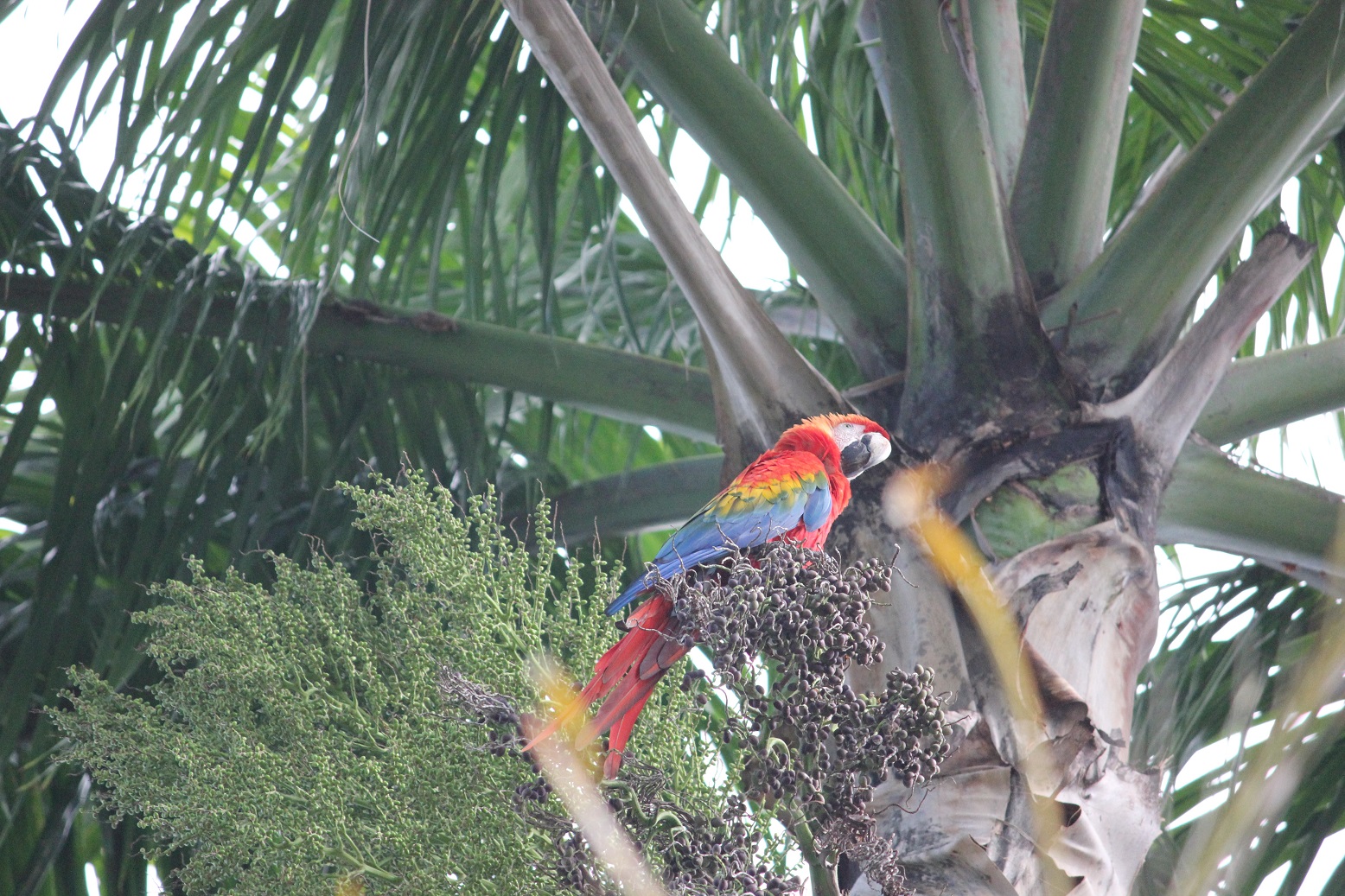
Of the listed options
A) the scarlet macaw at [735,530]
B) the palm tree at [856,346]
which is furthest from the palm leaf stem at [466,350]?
the scarlet macaw at [735,530]

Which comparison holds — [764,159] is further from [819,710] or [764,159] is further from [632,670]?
[819,710]

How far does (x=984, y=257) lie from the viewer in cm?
165

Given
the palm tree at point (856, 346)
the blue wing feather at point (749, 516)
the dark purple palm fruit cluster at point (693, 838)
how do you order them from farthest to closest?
the palm tree at point (856, 346) → the blue wing feather at point (749, 516) → the dark purple palm fruit cluster at point (693, 838)

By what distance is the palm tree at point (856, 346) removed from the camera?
4.97 ft

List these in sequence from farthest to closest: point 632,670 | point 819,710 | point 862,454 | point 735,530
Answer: point 862,454 → point 735,530 → point 632,670 → point 819,710

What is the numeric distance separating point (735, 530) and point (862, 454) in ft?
0.81

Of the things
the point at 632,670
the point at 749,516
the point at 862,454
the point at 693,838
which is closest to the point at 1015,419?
the point at 862,454

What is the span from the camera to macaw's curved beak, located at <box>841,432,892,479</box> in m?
1.54

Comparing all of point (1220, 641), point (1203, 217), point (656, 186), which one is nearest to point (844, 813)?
point (656, 186)

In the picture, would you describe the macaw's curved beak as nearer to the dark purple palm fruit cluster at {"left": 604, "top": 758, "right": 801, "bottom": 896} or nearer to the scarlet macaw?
the scarlet macaw

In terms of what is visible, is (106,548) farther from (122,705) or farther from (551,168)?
(551,168)

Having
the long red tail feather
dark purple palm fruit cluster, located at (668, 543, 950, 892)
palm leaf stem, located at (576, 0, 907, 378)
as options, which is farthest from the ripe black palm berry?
palm leaf stem, located at (576, 0, 907, 378)

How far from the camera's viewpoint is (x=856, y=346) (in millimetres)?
1807

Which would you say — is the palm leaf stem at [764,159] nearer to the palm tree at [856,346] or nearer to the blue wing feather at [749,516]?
the palm tree at [856,346]
